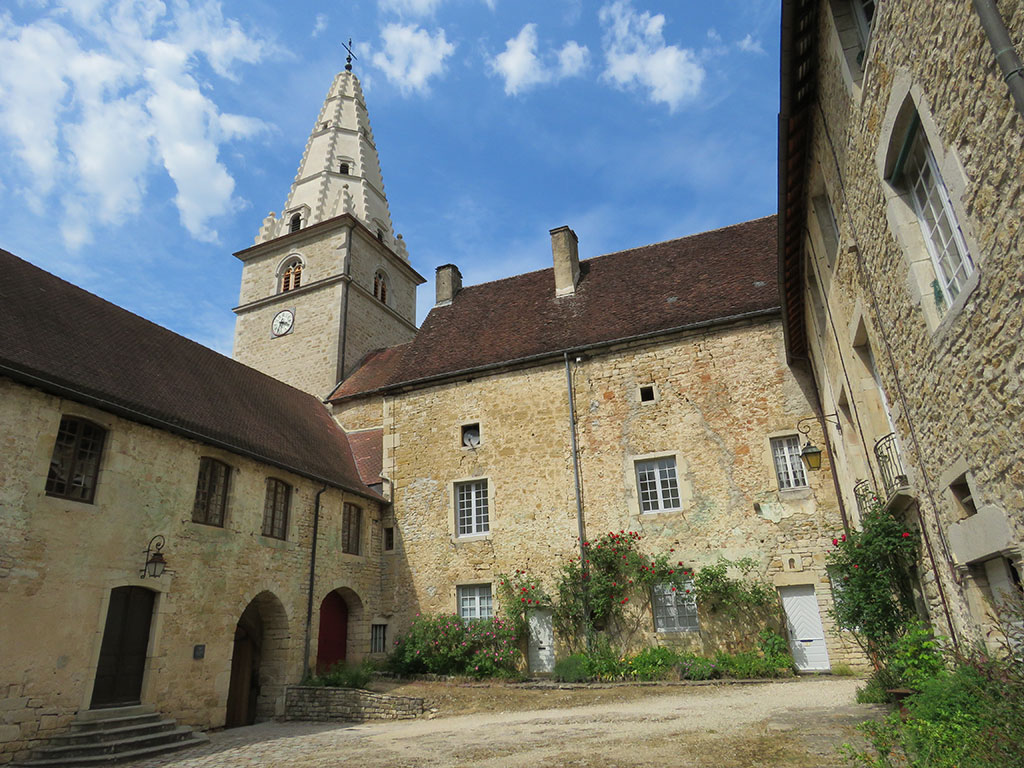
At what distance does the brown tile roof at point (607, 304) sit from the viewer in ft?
43.4

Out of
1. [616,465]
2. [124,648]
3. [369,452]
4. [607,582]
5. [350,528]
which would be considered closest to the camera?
[124,648]

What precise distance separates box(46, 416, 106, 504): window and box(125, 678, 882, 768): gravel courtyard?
3.56 meters

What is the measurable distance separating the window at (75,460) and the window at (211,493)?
5.46 feet

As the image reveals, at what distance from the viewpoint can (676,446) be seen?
1229 cm

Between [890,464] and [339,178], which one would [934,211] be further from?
[339,178]

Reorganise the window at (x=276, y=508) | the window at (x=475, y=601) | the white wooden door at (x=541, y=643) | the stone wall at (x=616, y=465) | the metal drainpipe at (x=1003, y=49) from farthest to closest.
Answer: the window at (x=475, y=601) → the white wooden door at (x=541, y=643) → the window at (x=276, y=508) → the stone wall at (x=616, y=465) → the metal drainpipe at (x=1003, y=49)

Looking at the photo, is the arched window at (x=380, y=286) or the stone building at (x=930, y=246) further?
the arched window at (x=380, y=286)

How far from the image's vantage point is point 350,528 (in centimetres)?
1366

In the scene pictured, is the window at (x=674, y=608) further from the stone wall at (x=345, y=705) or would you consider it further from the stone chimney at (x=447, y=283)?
the stone chimney at (x=447, y=283)

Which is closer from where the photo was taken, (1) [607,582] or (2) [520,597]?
(1) [607,582]

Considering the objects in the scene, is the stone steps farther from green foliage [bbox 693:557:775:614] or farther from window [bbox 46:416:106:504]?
green foliage [bbox 693:557:775:614]

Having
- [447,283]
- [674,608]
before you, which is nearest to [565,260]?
[447,283]

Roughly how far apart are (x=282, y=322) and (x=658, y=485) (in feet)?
48.7

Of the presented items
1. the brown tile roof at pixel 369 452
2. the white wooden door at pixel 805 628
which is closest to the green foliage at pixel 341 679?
the brown tile roof at pixel 369 452
